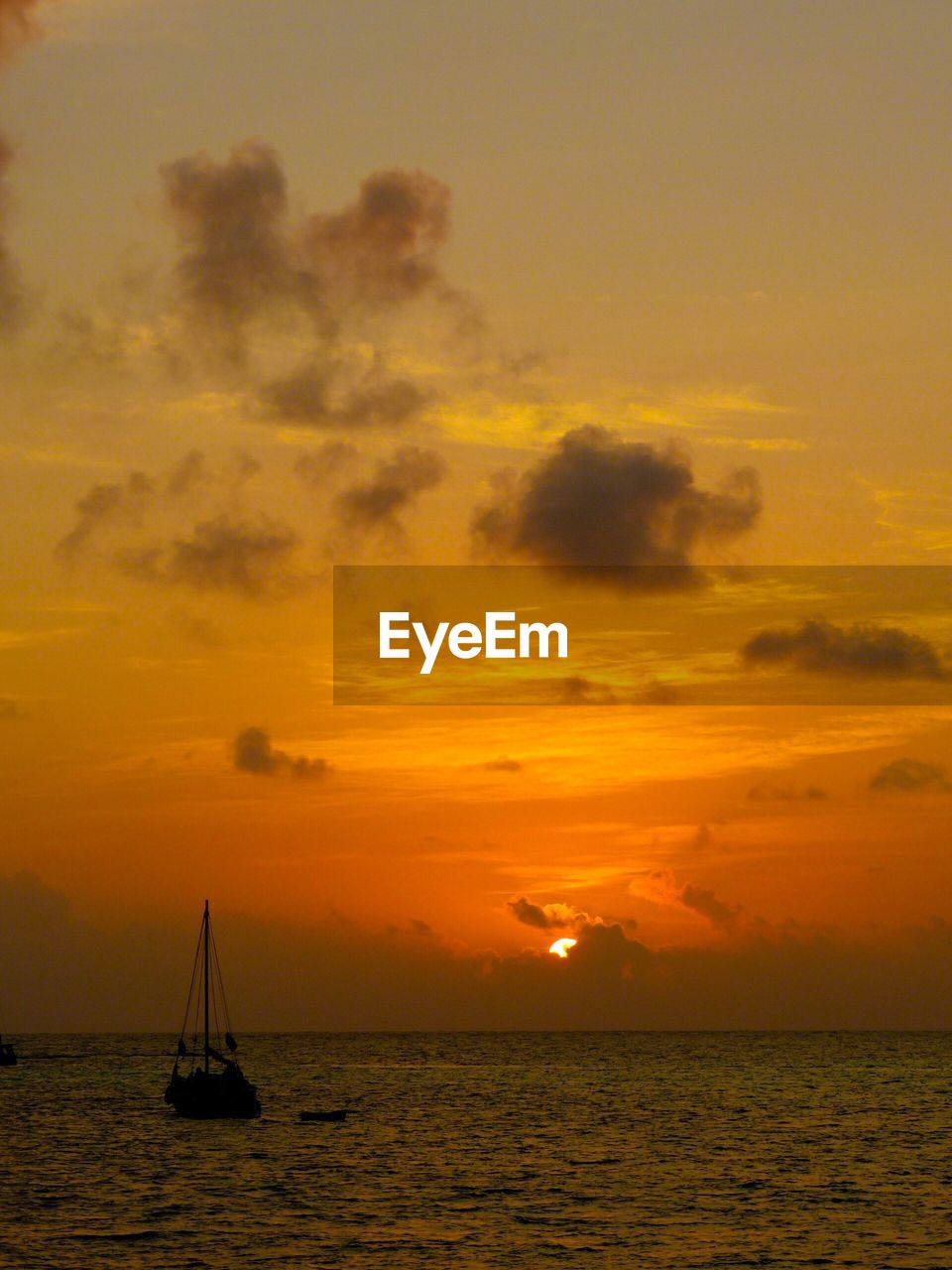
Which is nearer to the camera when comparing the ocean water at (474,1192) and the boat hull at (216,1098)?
the ocean water at (474,1192)

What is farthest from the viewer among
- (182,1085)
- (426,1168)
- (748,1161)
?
(182,1085)

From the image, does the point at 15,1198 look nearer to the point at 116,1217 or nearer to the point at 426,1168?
the point at 116,1217

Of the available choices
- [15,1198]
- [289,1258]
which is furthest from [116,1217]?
[289,1258]

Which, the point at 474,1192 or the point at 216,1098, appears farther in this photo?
the point at 216,1098

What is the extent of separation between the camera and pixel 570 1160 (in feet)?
395

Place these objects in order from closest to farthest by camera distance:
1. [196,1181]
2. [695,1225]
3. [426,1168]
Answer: [695,1225] → [196,1181] → [426,1168]

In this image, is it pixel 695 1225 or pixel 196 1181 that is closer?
pixel 695 1225

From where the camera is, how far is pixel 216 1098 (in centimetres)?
A: 14050

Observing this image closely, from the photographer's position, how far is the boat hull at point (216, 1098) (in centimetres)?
13962

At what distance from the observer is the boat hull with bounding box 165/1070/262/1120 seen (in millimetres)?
139625

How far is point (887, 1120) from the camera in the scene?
16638 cm

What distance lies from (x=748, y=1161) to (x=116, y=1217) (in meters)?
52.2

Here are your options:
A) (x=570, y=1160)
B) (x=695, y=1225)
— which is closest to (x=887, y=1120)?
(x=570, y=1160)

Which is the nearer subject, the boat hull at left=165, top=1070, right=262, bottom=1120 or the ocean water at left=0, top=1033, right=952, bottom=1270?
the ocean water at left=0, top=1033, right=952, bottom=1270
